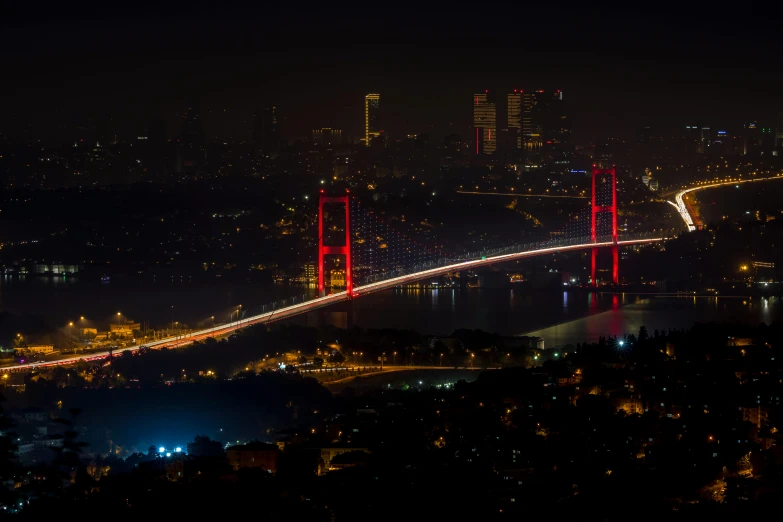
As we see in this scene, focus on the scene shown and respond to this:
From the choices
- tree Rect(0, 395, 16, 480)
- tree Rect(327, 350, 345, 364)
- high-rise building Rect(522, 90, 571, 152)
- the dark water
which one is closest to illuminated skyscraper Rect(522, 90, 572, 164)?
high-rise building Rect(522, 90, 571, 152)

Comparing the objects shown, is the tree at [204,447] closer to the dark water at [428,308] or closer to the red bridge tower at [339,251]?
the dark water at [428,308]

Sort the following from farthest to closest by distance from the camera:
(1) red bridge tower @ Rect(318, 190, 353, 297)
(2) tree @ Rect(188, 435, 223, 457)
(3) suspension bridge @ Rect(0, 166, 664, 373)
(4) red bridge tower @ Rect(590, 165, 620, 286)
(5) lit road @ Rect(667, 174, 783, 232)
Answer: (5) lit road @ Rect(667, 174, 783, 232) < (4) red bridge tower @ Rect(590, 165, 620, 286) < (1) red bridge tower @ Rect(318, 190, 353, 297) < (3) suspension bridge @ Rect(0, 166, 664, 373) < (2) tree @ Rect(188, 435, 223, 457)

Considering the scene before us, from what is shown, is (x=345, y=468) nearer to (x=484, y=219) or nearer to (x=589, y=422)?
(x=589, y=422)

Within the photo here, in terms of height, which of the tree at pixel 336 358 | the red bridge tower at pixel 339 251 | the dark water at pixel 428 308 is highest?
the red bridge tower at pixel 339 251

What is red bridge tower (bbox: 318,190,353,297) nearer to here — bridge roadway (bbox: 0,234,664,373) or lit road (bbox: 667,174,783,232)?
bridge roadway (bbox: 0,234,664,373)

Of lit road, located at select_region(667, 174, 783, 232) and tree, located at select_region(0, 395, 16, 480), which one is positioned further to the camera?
lit road, located at select_region(667, 174, 783, 232)

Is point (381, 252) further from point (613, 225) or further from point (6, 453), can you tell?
point (6, 453)

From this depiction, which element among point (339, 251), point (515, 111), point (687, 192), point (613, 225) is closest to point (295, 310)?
point (339, 251)

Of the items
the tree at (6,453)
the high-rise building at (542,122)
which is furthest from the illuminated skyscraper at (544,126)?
the tree at (6,453)
